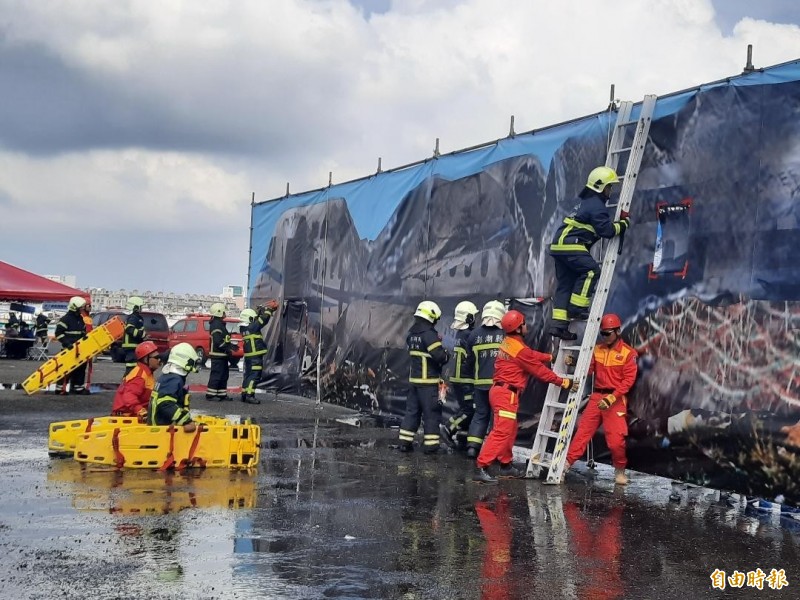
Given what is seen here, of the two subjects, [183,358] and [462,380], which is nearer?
[183,358]

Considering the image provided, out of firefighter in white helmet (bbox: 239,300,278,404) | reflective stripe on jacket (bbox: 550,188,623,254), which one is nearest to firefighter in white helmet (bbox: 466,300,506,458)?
reflective stripe on jacket (bbox: 550,188,623,254)

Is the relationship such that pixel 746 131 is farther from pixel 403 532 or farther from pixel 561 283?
pixel 403 532

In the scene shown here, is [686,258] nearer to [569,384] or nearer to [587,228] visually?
[587,228]

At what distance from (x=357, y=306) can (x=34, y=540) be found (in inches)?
392

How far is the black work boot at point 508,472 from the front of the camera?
935cm

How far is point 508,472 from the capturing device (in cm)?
970

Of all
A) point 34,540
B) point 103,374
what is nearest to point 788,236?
point 34,540

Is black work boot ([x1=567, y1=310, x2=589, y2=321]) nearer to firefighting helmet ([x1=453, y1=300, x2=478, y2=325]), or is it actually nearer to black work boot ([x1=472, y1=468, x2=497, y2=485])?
black work boot ([x1=472, y1=468, x2=497, y2=485])

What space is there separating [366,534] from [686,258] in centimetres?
469

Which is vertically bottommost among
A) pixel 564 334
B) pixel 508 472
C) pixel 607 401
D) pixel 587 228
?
pixel 508 472

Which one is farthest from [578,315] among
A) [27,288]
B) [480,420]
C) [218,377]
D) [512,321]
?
[27,288]

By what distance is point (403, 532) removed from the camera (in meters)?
6.61

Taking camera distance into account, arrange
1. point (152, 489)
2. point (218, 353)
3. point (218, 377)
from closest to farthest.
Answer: point (152, 489), point (218, 353), point (218, 377)

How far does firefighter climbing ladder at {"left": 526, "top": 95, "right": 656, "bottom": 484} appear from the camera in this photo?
8.91 m
